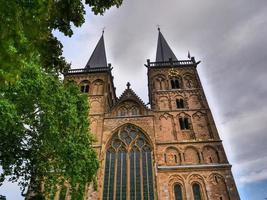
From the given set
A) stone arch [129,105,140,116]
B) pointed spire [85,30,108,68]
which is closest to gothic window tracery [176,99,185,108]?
stone arch [129,105,140,116]

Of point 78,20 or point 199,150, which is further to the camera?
point 199,150

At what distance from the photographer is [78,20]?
4.78 m

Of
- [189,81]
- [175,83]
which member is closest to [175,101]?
[175,83]

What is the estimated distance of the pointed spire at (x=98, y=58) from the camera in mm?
30770

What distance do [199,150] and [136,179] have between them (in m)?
6.28

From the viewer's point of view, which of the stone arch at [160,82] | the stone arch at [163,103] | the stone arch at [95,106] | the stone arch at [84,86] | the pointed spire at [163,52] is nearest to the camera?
the stone arch at [163,103]

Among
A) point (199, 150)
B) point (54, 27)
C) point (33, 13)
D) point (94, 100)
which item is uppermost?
point (94, 100)

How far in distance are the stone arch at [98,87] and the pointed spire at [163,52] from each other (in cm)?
923

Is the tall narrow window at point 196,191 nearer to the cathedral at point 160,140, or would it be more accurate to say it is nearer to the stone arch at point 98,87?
the cathedral at point 160,140

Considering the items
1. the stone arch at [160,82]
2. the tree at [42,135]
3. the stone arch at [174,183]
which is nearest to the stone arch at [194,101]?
the stone arch at [160,82]

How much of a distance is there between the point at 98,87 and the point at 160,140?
408 inches

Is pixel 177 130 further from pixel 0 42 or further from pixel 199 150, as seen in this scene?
pixel 0 42

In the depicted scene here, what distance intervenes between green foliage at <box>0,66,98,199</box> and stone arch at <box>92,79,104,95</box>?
13.8 metres

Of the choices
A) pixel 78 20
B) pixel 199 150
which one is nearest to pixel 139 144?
pixel 199 150
